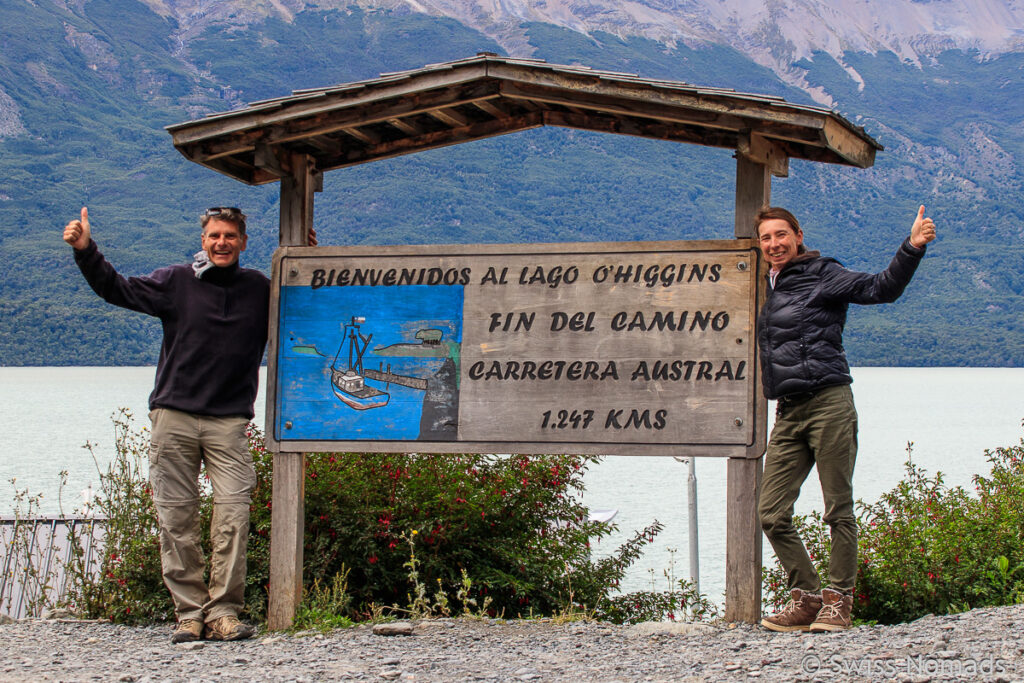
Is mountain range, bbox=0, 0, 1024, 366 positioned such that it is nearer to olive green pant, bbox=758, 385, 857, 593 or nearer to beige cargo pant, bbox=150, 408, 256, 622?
beige cargo pant, bbox=150, 408, 256, 622

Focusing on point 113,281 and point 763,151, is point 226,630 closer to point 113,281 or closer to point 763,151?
point 113,281

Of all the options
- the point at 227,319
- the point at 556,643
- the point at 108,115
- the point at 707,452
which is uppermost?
the point at 108,115

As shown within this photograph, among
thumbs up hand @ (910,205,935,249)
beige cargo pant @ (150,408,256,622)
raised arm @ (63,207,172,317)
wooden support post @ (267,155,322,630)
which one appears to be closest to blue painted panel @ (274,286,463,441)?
wooden support post @ (267,155,322,630)

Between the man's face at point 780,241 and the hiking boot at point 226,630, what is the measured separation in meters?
3.41

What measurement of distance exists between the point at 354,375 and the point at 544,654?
6.48 feet

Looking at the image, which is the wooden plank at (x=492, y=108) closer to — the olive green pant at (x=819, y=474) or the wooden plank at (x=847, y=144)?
the wooden plank at (x=847, y=144)

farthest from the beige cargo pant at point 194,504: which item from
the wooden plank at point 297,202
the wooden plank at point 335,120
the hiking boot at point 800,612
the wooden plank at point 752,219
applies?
the hiking boot at point 800,612

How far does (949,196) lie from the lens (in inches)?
6934

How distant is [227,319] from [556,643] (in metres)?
2.47

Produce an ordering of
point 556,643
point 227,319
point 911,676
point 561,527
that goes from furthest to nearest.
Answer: point 561,527
point 227,319
point 556,643
point 911,676

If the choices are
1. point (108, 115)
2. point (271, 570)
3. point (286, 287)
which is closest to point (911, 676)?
point (271, 570)

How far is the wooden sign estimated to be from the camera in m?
5.83

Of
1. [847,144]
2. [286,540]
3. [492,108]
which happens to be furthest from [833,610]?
[492,108]

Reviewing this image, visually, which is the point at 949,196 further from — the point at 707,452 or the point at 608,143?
the point at 707,452
